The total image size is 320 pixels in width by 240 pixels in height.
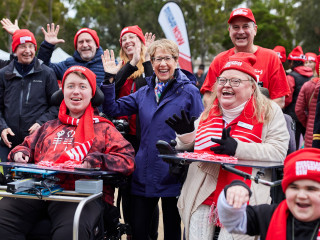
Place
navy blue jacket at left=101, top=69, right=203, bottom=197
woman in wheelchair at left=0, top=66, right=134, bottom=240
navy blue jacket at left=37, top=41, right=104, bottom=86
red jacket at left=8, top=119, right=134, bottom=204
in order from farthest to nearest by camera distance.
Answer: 1. navy blue jacket at left=37, top=41, right=104, bottom=86
2. navy blue jacket at left=101, top=69, right=203, bottom=197
3. red jacket at left=8, top=119, right=134, bottom=204
4. woman in wheelchair at left=0, top=66, right=134, bottom=240

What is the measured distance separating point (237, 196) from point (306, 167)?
1.24 feet

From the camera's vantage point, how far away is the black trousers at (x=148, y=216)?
3.84 metres

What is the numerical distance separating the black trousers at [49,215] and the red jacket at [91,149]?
223mm

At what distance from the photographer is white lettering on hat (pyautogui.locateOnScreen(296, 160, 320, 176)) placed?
2.21 m

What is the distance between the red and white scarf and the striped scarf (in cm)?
95

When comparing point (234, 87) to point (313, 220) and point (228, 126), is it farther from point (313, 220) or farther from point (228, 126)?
point (313, 220)

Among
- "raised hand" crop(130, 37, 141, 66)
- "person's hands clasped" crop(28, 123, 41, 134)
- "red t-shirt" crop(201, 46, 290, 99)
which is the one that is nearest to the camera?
"red t-shirt" crop(201, 46, 290, 99)

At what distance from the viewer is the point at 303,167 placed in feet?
7.29

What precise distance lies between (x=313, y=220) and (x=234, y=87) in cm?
112

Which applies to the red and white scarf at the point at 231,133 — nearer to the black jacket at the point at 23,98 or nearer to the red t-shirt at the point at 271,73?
the red t-shirt at the point at 271,73

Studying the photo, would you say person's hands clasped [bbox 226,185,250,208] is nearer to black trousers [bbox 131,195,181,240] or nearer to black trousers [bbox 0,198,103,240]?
black trousers [bbox 0,198,103,240]

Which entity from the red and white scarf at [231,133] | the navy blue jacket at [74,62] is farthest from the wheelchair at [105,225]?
the navy blue jacket at [74,62]

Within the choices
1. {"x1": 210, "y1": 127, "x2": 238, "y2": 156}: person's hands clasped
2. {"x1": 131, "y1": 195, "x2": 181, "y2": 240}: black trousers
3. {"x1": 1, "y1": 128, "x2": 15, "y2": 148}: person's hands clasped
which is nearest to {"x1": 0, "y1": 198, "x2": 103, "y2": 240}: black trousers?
{"x1": 131, "y1": 195, "x2": 181, "y2": 240}: black trousers

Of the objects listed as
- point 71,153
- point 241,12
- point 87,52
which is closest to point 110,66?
point 71,153
